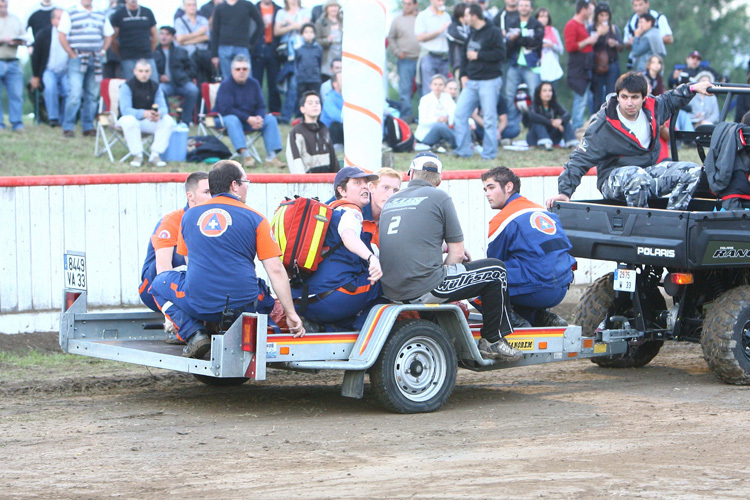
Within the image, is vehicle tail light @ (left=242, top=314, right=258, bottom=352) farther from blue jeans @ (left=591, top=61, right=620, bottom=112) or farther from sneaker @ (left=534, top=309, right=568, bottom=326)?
blue jeans @ (left=591, top=61, right=620, bottom=112)

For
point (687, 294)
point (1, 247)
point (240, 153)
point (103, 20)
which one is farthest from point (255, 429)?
point (103, 20)

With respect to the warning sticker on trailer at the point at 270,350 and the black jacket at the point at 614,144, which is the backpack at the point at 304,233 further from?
the black jacket at the point at 614,144

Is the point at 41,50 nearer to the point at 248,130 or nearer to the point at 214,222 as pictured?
the point at 248,130

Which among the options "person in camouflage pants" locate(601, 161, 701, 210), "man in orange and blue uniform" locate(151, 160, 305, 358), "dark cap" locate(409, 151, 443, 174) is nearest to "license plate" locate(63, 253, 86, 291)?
"man in orange and blue uniform" locate(151, 160, 305, 358)

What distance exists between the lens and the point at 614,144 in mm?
9391

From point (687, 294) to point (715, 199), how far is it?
124 centimetres

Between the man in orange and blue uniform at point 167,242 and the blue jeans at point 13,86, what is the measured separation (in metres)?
9.04

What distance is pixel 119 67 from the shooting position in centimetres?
1683

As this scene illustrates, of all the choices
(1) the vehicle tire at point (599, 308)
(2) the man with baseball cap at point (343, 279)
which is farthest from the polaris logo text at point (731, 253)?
(2) the man with baseball cap at point (343, 279)

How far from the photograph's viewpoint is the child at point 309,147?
45.7ft

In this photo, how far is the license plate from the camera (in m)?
8.25

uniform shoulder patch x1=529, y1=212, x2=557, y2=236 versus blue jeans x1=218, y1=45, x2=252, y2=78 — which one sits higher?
blue jeans x1=218, y1=45, x2=252, y2=78

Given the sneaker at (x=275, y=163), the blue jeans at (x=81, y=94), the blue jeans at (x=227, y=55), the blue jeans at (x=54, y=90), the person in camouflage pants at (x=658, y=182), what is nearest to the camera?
the person in camouflage pants at (x=658, y=182)

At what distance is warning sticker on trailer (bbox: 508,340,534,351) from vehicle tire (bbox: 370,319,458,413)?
504mm
